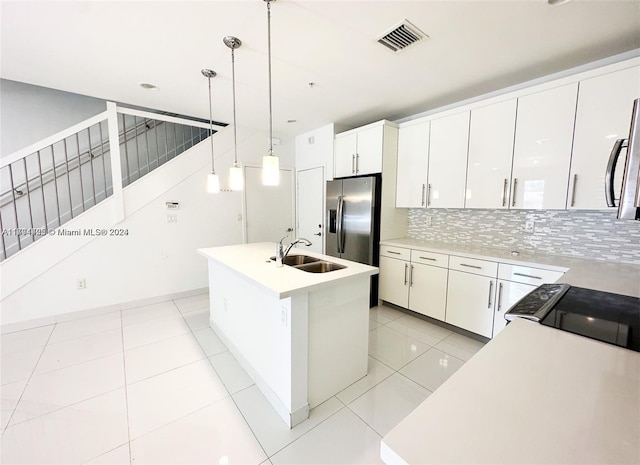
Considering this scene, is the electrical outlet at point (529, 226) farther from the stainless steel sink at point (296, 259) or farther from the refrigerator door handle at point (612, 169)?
the stainless steel sink at point (296, 259)

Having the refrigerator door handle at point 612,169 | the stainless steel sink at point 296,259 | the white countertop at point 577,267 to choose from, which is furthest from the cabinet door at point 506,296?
the stainless steel sink at point 296,259

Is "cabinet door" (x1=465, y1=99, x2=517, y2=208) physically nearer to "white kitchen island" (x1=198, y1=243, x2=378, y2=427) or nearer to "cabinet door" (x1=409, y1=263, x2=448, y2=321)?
"cabinet door" (x1=409, y1=263, x2=448, y2=321)

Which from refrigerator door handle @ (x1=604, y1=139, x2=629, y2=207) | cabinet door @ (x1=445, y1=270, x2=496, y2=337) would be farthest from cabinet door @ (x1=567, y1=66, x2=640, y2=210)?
refrigerator door handle @ (x1=604, y1=139, x2=629, y2=207)

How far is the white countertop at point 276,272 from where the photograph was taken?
5.32ft

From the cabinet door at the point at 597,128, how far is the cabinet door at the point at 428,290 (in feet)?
4.24

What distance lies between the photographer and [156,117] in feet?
11.5

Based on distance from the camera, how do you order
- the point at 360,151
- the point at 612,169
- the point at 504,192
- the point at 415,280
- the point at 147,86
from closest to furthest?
the point at 612,169
the point at 504,192
the point at 147,86
the point at 415,280
the point at 360,151

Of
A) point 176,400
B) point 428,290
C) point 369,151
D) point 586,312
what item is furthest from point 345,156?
point 176,400

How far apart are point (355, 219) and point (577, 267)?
2.19 meters

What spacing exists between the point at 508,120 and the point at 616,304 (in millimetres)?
1944

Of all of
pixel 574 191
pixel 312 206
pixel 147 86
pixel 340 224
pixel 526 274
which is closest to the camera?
pixel 574 191

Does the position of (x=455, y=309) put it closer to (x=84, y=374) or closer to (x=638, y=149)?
(x=638, y=149)

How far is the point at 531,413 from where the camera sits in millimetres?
593

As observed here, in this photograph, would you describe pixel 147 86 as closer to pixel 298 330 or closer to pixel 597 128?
pixel 298 330
